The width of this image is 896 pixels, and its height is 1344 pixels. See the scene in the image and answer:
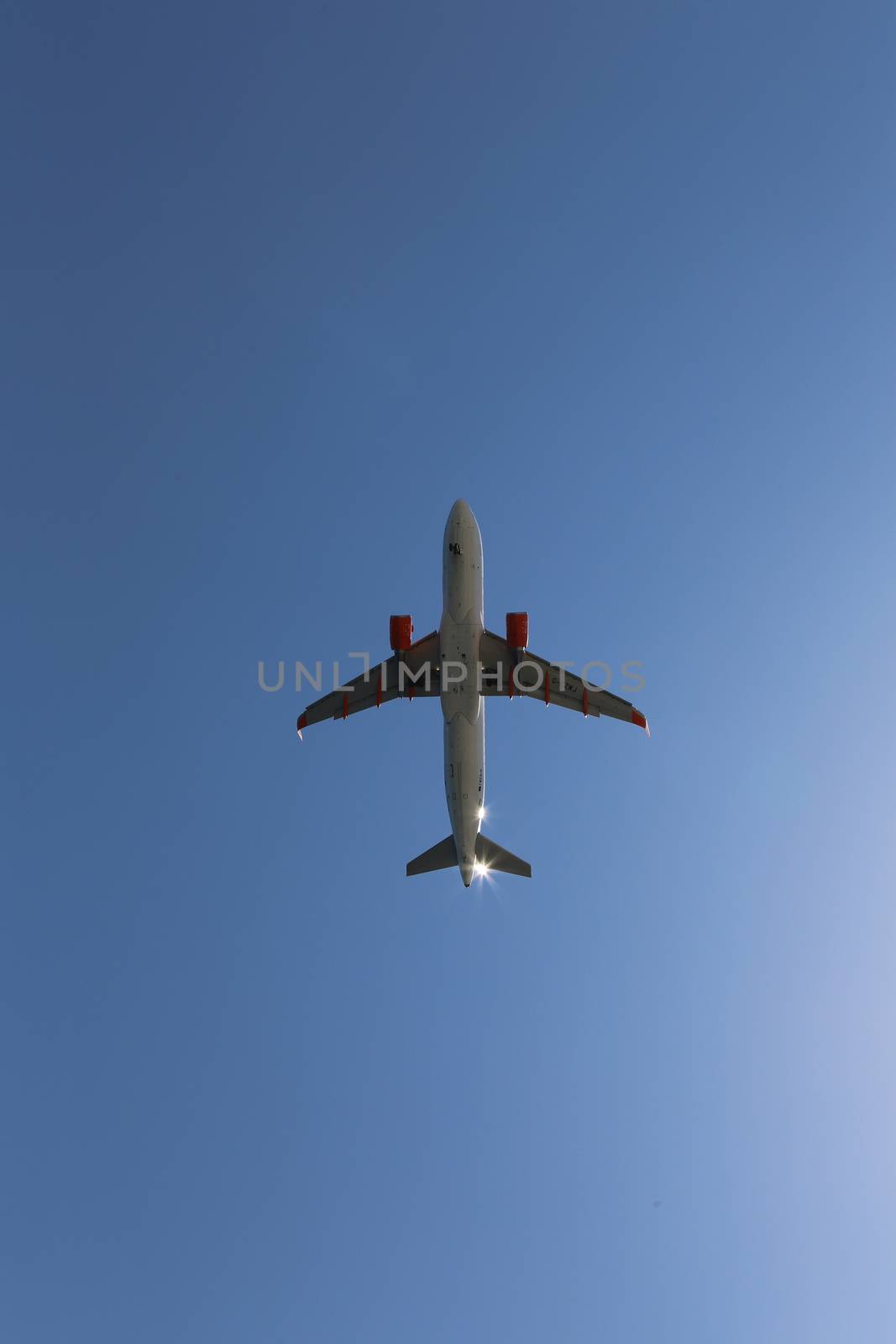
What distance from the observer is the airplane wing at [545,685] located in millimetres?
48406

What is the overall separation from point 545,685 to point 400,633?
8.89 meters

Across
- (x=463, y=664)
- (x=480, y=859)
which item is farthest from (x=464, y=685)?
(x=480, y=859)

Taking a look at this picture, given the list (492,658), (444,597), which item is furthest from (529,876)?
(444,597)

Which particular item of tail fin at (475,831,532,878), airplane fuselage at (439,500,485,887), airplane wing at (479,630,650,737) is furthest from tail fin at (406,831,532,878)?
airplane wing at (479,630,650,737)

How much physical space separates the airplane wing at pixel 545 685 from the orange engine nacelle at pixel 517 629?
0.93 m

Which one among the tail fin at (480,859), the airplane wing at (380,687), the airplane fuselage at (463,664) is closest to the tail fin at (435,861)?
the tail fin at (480,859)

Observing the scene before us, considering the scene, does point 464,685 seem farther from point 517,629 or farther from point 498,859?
point 498,859

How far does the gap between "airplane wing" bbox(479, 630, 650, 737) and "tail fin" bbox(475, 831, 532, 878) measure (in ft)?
29.8

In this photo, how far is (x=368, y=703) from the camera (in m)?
49.7

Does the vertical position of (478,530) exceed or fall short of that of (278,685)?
it exceeds it

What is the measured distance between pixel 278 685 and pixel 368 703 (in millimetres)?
5548

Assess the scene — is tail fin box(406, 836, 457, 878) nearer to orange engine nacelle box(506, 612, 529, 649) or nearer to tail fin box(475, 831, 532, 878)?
tail fin box(475, 831, 532, 878)

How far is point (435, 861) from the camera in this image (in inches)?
1998

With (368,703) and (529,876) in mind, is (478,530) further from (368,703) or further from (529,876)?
(529,876)
